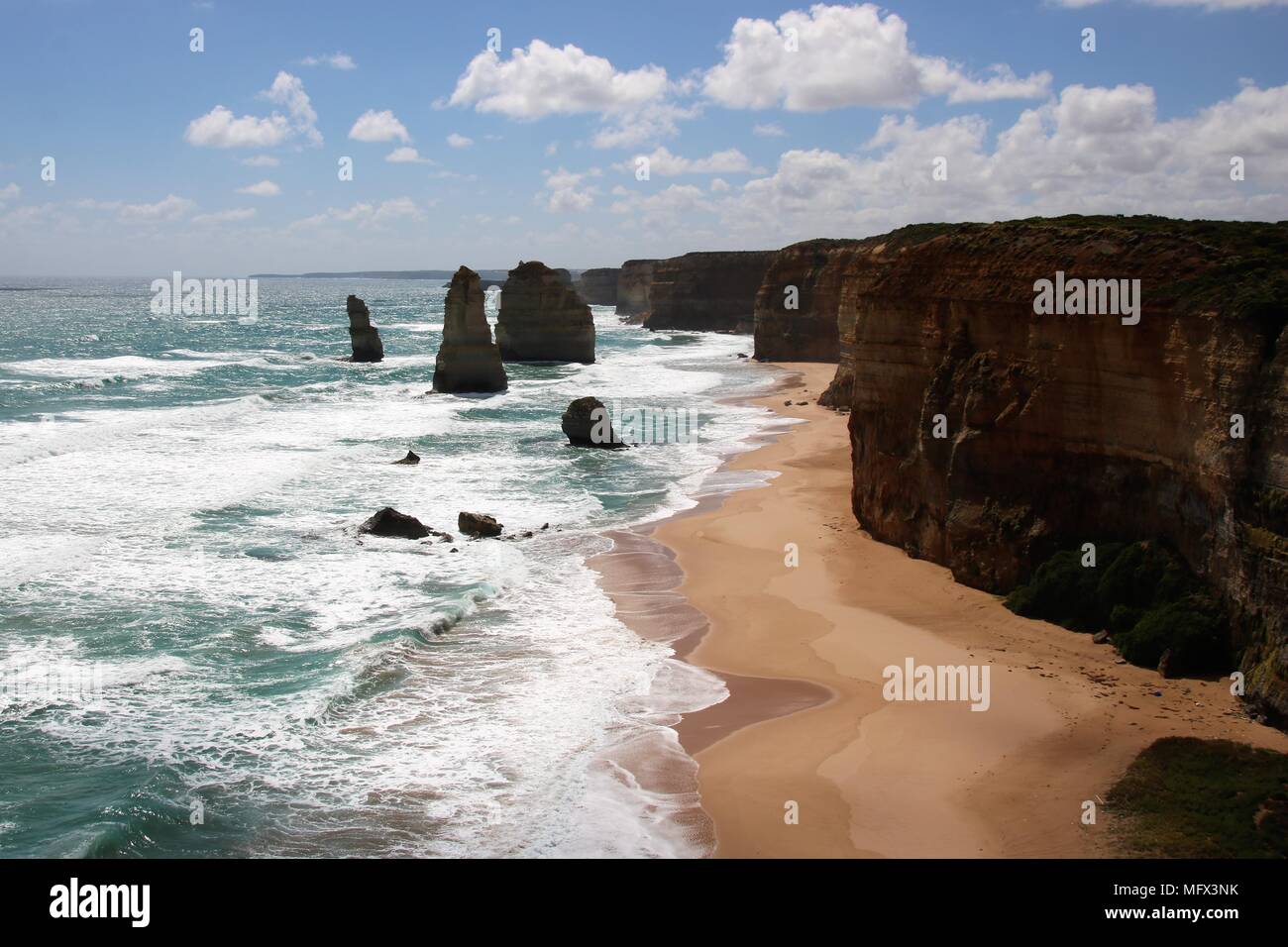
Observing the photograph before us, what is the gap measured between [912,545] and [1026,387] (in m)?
4.71

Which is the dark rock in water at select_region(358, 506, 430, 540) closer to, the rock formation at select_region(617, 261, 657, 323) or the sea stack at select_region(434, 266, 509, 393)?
the sea stack at select_region(434, 266, 509, 393)

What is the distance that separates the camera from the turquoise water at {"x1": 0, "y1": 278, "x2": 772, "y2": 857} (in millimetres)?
12352

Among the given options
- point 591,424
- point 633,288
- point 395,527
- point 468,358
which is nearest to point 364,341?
point 468,358

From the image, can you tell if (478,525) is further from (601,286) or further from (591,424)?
(601,286)

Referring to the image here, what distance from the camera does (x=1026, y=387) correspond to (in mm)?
18547

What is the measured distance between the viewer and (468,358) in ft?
172

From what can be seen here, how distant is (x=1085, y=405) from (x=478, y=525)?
46.3ft

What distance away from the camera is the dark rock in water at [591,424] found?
3753 cm

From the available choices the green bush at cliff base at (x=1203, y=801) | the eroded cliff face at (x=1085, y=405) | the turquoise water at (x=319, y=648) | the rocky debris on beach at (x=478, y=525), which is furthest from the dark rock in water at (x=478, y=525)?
A: the green bush at cliff base at (x=1203, y=801)

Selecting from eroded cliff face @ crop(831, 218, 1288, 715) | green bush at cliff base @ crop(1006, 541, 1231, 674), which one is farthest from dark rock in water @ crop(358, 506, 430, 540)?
green bush at cliff base @ crop(1006, 541, 1231, 674)

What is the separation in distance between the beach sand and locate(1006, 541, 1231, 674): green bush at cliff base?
14.2 inches
